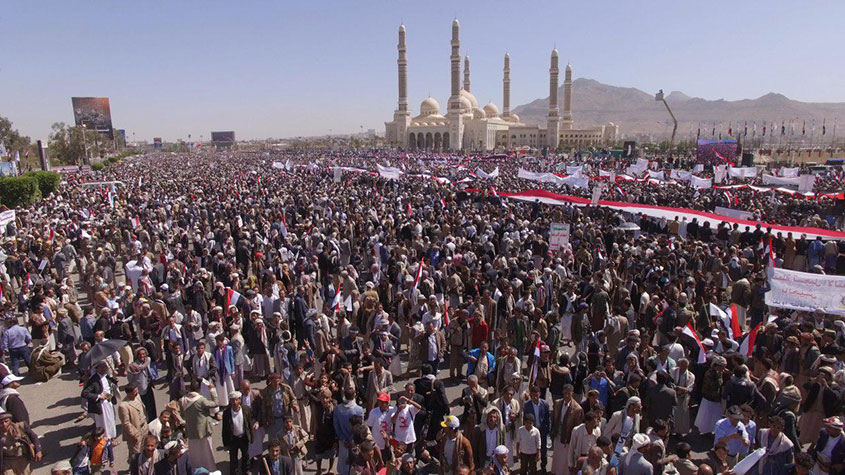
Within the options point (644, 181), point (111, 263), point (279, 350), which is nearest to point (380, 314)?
point (279, 350)

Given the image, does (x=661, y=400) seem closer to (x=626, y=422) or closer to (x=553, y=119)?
(x=626, y=422)

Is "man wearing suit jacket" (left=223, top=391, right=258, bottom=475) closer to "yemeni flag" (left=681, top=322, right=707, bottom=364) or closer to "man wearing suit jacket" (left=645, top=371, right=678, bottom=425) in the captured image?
"man wearing suit jacket" (left=645, top=371, right=678, bottom=425)

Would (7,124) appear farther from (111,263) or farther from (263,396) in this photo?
(263,396)

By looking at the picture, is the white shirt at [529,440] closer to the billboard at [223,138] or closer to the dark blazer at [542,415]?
the dark blazer at [542,415]

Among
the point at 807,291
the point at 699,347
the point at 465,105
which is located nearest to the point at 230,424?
the point at 699,347

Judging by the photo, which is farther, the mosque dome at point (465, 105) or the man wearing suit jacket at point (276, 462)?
the mosque dome at point (465, 105)

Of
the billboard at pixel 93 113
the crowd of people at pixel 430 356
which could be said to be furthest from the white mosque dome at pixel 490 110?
the crowd of people at pixel 430 356

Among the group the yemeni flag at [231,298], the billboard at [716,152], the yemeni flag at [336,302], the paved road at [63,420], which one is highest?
the billboard at [716,152]
